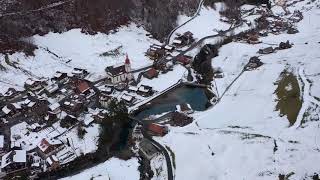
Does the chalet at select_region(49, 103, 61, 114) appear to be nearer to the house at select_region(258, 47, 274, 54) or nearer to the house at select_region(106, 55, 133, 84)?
the house at select_region(106, 55, 133, 84)

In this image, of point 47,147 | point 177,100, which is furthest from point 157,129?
point 47,147

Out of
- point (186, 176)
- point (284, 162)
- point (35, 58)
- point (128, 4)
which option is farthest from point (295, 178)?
point (128, 4)

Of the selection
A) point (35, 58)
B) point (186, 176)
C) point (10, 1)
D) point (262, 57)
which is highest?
point (10, 1)

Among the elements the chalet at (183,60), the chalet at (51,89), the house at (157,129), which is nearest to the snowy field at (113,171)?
the house at (157,129)

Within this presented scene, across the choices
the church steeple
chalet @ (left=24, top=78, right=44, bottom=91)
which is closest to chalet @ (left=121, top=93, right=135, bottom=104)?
the church steeple

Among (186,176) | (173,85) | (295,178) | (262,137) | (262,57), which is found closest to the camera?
(295,178)

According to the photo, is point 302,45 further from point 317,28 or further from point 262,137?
point 262,137

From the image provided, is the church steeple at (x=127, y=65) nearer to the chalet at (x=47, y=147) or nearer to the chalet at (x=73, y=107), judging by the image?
the chalet at (x=73, y=107)

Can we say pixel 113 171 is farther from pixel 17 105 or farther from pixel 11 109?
pixel 17 105
